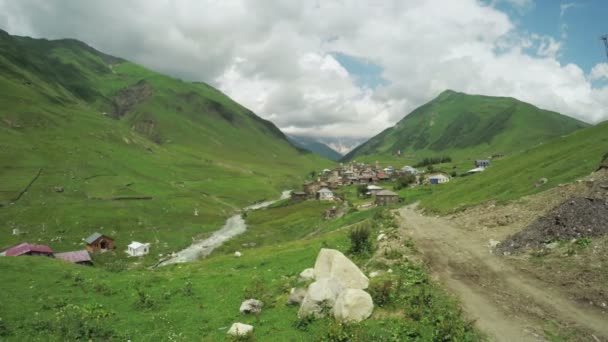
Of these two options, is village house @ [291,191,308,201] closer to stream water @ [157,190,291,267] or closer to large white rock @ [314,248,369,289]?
stream water @ [157,190,291,267]

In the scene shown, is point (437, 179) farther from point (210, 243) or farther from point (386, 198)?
point (210, 243)

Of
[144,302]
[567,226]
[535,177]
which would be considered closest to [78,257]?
[144,302]

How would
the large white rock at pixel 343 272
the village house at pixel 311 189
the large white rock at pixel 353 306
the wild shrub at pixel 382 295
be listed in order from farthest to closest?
1. the village house at pixel 311 189
2. the large white rock at pixel 343 272
3. the wild shrub at pixel 382 295
4. the large white rock at pixel 353 306

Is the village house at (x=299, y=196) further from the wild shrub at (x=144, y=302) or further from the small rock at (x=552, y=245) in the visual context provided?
the wild shrub at (x=144, y=302)

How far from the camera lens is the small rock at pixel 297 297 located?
21.3 meters

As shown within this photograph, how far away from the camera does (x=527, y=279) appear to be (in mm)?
22359

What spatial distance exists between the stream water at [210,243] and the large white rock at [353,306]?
62532mm

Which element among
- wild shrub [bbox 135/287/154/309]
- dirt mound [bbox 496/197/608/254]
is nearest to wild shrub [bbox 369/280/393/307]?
dirt mound [bbox 496/197/608/254]

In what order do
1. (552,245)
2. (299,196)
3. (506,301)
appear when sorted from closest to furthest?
1. (506,301)
2. (552,245)
3. (299,196)

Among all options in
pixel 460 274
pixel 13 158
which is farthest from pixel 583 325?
pixel 13 158

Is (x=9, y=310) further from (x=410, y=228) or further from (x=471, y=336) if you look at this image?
(x=410, y=228)

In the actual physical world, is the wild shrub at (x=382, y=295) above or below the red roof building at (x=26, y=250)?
above

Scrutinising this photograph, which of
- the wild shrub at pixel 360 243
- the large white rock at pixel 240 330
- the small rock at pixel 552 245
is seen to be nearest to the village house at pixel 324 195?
the wild shrub at pixel 360 243

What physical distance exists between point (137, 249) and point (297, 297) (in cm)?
7049
